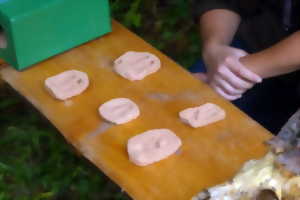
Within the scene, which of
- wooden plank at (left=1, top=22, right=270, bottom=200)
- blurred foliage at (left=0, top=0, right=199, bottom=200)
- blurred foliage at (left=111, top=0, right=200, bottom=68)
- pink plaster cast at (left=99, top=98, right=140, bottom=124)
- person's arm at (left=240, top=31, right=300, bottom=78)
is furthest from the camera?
blurred foliage at (left=111, top=0, right=200, bottom=68)

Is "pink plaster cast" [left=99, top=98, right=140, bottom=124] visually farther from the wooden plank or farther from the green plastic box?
the green plastic box

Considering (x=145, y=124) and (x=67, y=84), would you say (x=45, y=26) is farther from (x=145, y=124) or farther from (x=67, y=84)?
(x=145, y=124)

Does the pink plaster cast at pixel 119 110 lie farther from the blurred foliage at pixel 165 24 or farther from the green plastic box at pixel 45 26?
the blurred foliage at pixel 165 24

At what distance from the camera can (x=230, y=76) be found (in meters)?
1.18

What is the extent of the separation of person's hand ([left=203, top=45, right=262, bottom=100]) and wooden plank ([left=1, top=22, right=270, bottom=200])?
0.07 metres

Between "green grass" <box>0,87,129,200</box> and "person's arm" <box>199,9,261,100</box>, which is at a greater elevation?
"person's arm" <box>199,9,261,100</box>

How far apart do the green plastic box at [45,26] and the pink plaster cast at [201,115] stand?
0.31 meters

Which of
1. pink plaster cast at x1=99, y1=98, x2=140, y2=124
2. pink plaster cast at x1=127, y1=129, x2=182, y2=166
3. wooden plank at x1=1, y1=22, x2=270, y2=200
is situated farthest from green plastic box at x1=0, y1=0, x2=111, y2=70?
pink plaster cast at x1=127, y1=129, x2=182, y2=166

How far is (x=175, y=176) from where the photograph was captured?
37.6 inches

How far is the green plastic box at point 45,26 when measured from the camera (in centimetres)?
115

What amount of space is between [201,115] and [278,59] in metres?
0.24

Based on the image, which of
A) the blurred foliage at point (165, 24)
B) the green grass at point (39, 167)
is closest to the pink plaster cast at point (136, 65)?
the green grass at point (39, 167)

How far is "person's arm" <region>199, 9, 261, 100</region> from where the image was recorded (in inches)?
46.7

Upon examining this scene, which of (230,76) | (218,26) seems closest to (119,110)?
(230,76)
